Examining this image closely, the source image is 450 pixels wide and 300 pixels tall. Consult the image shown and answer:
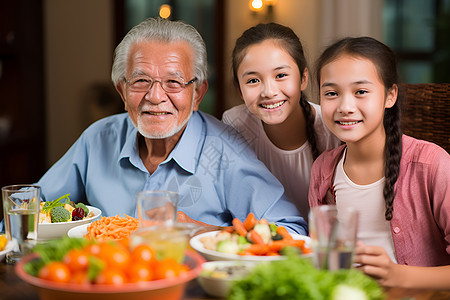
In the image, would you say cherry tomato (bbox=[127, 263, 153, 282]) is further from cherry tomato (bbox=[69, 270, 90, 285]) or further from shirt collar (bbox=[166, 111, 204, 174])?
shirt collar (bbox=[166, 111, 204, 174])

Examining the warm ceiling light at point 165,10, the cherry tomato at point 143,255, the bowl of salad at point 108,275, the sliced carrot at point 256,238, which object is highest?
the warm ceiling light at point 165,10

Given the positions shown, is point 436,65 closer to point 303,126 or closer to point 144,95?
point 303,126

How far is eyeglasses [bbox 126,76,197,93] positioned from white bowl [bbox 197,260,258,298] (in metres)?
0.92

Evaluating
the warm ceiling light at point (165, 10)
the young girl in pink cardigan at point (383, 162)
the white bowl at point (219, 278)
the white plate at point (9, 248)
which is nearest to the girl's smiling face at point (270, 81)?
the young girl in pink cardigan at point (383, 162)

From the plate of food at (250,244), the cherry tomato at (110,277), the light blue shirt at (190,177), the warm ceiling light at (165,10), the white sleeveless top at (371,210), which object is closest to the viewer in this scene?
the cherry tomato at (110,277)

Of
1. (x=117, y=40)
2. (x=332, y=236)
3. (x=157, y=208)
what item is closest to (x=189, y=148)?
(x=157, y=208)

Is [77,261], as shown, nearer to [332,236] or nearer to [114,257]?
[114,257]

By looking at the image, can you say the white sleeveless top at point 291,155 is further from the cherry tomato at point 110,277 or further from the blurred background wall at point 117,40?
the blurred background wall at point 117,40

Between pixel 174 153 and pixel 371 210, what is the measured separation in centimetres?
72

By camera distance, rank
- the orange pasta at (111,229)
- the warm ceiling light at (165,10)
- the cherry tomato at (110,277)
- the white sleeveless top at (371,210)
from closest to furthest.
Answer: the cherry tomato at (110,277), the orange pasta at (111,229), the white sleeveless top at (371,210), the warm ceiling light at (165,10)

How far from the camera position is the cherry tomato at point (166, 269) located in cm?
102

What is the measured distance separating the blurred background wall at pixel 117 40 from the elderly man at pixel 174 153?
3.32 meters

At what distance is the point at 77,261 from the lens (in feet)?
3.25

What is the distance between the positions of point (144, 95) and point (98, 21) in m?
3.92
